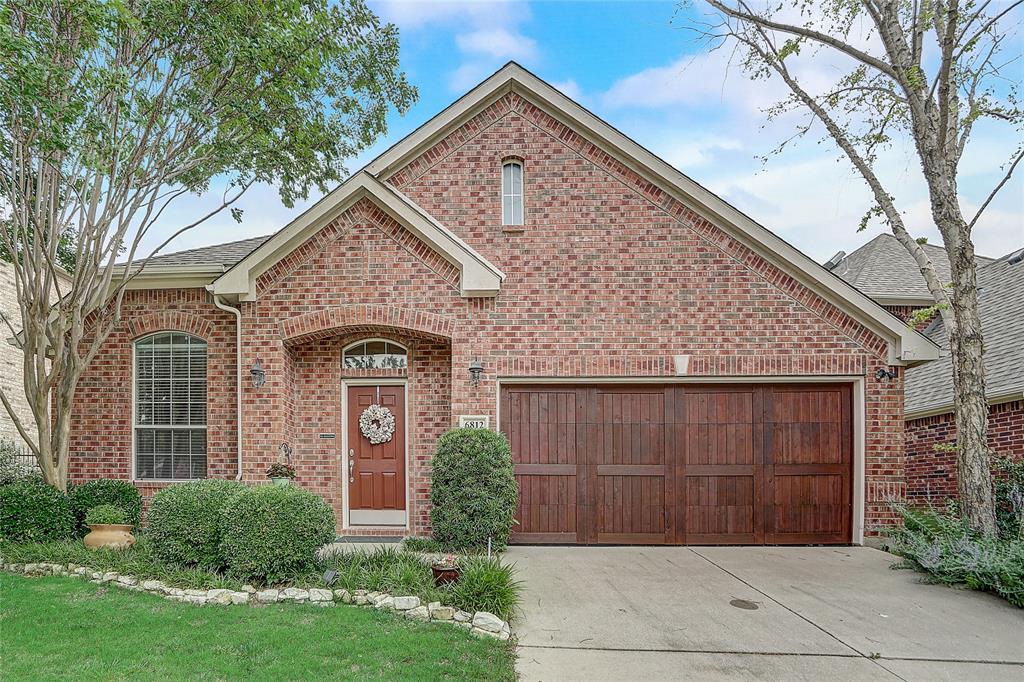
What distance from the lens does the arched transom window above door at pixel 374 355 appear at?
9.45 metres

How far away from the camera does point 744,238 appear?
30.3 ft

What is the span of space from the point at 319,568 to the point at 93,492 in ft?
12.6

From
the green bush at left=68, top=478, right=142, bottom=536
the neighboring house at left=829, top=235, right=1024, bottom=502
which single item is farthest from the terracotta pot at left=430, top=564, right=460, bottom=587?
the neighboring house at left=829, top=235, right=1024, bottom=502

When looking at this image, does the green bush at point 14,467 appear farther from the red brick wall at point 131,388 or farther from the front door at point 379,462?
the front door at point 379,462

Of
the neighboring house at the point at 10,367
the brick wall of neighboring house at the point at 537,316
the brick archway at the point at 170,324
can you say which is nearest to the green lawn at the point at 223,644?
the brick wall of neighboring house at the point at 537,316

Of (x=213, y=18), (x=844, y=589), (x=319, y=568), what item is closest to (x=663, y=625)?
(x=844, y=589)

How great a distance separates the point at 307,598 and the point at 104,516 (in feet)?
10.2

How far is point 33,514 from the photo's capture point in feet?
24.7

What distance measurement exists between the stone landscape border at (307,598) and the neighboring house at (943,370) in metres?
7.18

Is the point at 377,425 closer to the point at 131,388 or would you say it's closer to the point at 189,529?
the point at 189,529

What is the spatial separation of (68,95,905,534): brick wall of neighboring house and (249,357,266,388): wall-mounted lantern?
4.2 inches

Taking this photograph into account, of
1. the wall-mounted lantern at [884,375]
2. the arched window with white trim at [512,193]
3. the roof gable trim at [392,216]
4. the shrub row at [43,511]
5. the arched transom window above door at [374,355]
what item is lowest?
the shrub row at [43,511]

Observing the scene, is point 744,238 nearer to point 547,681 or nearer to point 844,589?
point 844,589

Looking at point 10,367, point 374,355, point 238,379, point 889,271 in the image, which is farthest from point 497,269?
point 10,367
